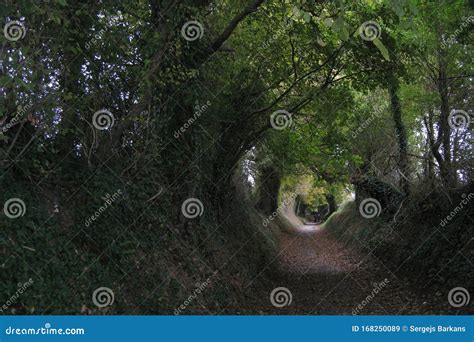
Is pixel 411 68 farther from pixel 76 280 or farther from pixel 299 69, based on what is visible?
pixel 76 280

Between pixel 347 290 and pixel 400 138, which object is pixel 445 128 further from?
pixel 347 290

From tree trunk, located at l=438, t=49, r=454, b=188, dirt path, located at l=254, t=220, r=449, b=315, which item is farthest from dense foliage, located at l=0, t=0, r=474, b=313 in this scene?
dirt path, located at l=254, t=220, r=449, b=315

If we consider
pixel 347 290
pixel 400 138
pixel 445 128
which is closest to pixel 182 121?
pixel 347 290

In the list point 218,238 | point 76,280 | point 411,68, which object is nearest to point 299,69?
Answer: point 411,68

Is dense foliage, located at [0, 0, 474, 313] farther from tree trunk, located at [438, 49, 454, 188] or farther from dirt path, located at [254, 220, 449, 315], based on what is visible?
dirt path, located at [254, 220, 449, 315]

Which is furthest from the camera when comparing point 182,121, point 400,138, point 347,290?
point 400,138

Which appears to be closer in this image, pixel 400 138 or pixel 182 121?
pixel 182 121

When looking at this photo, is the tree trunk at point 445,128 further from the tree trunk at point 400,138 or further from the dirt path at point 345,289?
the tree trunk at point 400,138

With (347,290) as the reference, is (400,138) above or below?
above

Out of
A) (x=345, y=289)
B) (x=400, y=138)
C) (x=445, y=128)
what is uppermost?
(x=445, y=128)

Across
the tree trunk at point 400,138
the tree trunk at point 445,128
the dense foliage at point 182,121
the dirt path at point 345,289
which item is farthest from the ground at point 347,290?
the tree trunk at point 400,138

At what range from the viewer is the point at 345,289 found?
12094 millimetres

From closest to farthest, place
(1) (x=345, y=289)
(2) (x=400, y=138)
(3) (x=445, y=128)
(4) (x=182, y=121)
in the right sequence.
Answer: (4) (x=182, y=121) → (3) (x=445, y=128) → (1) (x=345, y=289) → (2) (x=400, y=138)

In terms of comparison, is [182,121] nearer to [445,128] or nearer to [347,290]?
[347,290]
